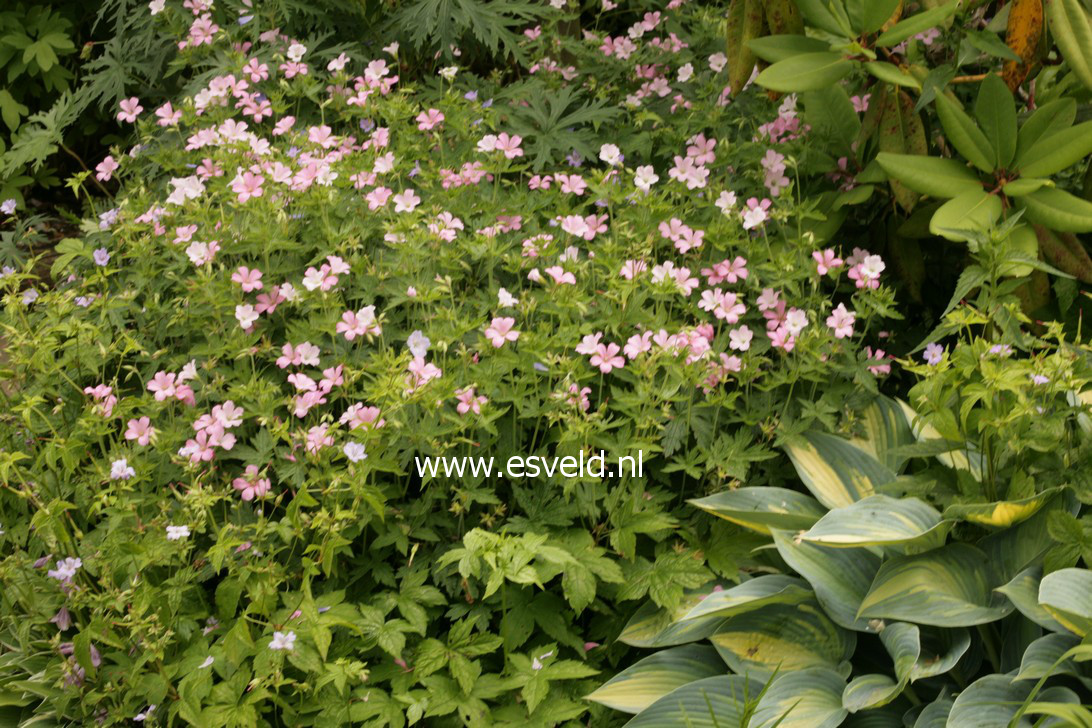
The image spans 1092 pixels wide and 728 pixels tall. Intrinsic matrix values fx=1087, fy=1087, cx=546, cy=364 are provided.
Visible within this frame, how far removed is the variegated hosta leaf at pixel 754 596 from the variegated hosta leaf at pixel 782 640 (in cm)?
3

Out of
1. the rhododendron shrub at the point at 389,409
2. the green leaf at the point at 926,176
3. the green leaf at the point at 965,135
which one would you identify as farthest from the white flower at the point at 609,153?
the green leaf at the point at 965,135

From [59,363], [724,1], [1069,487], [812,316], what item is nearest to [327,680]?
[59,363]

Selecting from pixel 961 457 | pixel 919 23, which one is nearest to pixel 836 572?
pixel 961 457

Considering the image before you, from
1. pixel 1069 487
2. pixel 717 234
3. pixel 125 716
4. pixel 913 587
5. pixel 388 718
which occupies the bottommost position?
pixel 125 716

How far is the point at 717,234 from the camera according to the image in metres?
2.47

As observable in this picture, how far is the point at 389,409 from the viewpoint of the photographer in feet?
6.58

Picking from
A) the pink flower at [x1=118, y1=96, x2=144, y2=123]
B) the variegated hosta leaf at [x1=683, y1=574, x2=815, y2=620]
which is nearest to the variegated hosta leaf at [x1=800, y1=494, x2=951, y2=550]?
the variegated hosta leaf at [x1=683, y1=574, x2=815, y2=620]

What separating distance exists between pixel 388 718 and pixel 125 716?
1.69ft

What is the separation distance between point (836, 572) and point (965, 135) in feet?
3.35

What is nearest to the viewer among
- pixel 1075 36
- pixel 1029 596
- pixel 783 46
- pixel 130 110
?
pixel 1029 596

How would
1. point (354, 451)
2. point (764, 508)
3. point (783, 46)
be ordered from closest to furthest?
point (354, 451)
point (764, 508)
point (783, 46)

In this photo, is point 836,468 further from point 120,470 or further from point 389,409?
point 120,470

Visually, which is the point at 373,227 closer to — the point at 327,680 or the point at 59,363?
the point at 59,363

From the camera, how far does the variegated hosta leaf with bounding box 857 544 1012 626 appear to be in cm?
188
